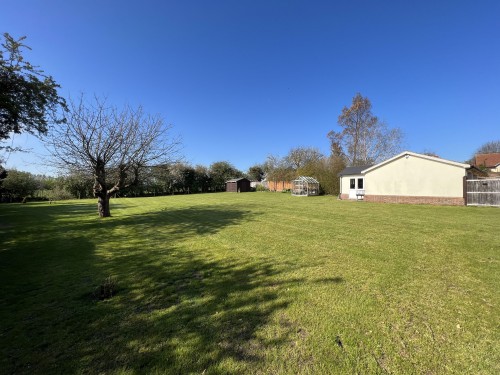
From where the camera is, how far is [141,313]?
311 cm

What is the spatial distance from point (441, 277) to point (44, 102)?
11409 mm

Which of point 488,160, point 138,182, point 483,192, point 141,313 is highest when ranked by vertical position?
point 488,160

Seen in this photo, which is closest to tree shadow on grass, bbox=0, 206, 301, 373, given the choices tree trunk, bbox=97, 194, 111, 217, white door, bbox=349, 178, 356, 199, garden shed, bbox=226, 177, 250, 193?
tree trunk, bbox=97, 194, 111, 217

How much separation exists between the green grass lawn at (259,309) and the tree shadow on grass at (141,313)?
0.02 meters

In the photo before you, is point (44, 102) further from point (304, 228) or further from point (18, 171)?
point (18, 171)

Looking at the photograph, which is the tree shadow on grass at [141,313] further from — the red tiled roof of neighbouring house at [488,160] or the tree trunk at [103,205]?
the red tiled roof of neighbouring house at [488,160]

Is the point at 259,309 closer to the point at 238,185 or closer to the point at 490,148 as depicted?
the point at 238,185

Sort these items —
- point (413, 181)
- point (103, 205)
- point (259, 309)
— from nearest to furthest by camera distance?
point (259, 309)
point (103, 205)
point (413, 181)

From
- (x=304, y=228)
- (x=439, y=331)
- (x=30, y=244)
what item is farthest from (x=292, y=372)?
(x=30, y=244)

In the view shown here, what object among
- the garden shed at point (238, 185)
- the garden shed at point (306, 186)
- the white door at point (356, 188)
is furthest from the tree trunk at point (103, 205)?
the garden shed at point (238, 185)

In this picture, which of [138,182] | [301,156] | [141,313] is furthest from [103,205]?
[301,156]

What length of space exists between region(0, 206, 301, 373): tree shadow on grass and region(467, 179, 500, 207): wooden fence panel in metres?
17.4

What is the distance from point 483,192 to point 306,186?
51.1 feet

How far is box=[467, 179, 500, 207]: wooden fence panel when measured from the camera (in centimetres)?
1395
